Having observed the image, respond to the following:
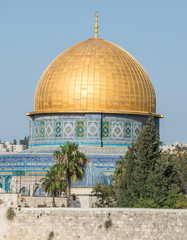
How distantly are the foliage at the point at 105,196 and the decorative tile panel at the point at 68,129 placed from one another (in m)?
12.5

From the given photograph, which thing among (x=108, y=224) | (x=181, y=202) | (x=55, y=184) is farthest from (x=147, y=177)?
(x=108, y=224)

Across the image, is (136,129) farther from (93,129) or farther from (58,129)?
(58,129)

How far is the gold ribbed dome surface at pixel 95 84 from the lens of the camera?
48312 millimetres

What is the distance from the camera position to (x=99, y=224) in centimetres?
2502

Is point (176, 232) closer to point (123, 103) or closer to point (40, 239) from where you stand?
point (40, 239)

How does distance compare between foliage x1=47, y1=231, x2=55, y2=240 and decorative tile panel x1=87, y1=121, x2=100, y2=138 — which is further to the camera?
decorative tile panel x1=87, y1=121, x2=100, y2=138

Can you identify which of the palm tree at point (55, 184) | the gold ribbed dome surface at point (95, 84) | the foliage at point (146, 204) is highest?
the gold ribbed dome surface at point (95, 84)

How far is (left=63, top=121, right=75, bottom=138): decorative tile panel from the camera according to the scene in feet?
158

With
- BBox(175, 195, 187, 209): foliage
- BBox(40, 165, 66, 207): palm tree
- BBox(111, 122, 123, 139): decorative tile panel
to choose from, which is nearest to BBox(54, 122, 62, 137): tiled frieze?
BBox(111, 122, 123, 139): decorative tile panel

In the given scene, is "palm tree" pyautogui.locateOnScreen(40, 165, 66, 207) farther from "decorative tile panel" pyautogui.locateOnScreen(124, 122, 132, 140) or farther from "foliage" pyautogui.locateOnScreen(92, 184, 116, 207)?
"decorative tile panel" pyautogui.locateOnScreen(124, 122, 132, 140)

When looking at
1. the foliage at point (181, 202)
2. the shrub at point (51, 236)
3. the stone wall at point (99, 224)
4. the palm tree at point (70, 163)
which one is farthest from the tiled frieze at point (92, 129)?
the shrub at point (51, 236)

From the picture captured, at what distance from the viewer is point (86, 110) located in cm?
4794

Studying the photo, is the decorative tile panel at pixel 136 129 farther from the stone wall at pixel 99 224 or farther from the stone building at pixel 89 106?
the stone wall at pixel 99 224

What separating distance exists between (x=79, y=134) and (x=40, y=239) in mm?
21830
